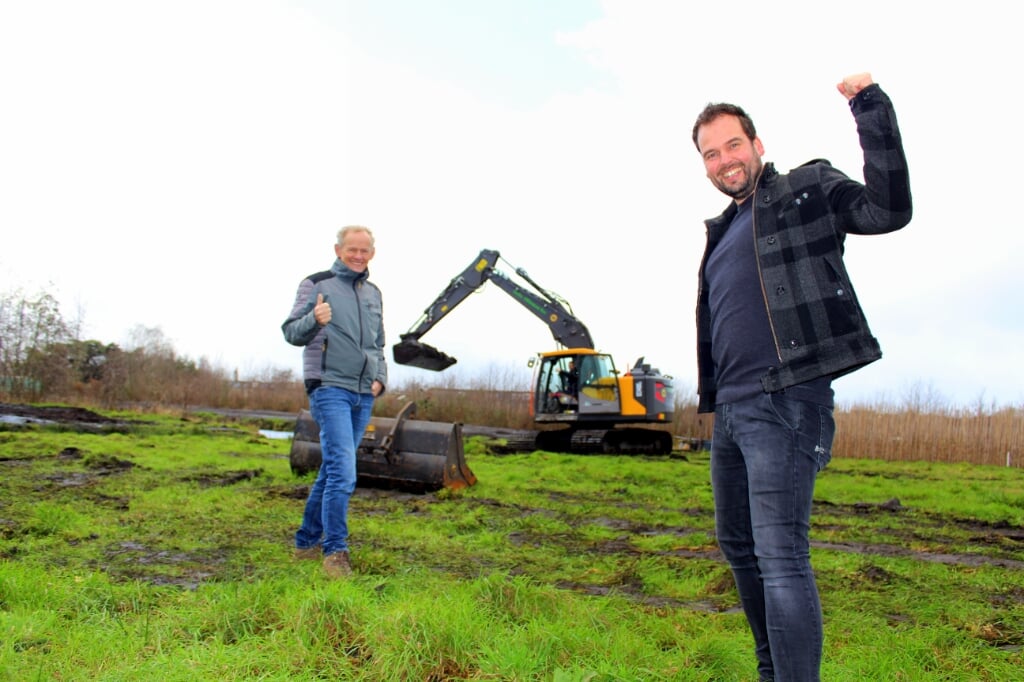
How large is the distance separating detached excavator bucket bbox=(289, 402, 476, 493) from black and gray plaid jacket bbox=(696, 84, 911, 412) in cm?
631

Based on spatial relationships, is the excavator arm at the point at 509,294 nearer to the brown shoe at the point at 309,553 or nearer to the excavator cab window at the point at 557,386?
the excavator cab window at the point at 557,386

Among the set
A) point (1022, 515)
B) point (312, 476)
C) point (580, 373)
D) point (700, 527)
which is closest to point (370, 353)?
point (700, 527)

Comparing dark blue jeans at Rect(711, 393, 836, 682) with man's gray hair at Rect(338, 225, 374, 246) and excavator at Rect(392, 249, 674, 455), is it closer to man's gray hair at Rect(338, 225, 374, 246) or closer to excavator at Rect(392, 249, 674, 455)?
man's gray hair at Rect(338, 225, 374, 246)

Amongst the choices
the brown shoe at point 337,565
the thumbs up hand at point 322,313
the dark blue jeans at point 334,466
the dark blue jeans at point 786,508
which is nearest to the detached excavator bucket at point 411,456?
the dark blue jeans at point 334,466

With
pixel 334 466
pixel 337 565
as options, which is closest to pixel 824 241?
pixel 337 565

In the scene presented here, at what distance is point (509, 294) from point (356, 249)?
1338 centimetres

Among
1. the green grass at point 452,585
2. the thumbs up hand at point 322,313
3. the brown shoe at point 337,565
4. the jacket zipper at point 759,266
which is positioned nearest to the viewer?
the jacket zipper at point 759,266

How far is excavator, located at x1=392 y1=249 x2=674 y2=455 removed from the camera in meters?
17.8

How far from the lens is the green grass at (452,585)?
2729 mm

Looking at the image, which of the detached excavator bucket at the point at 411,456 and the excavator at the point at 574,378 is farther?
the excavator at the point at 574,378

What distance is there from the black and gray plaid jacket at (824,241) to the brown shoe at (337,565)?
2.70 meters

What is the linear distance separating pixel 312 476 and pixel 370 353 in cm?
479

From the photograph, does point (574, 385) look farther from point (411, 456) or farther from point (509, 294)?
point (411, 456)

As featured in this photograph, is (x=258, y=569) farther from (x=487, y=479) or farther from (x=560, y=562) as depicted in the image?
(x=487, y=479)
